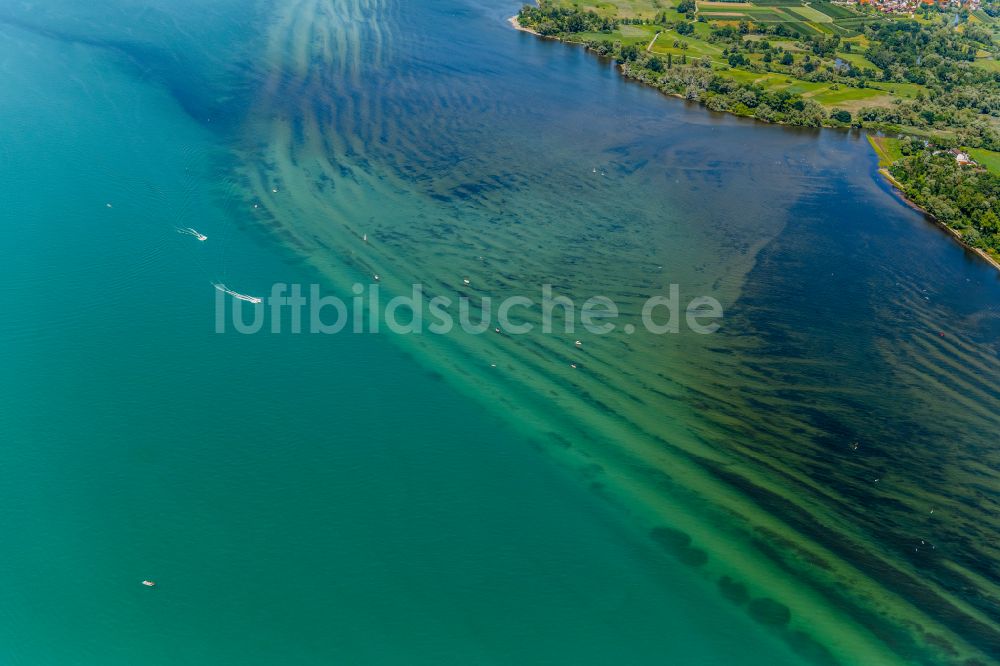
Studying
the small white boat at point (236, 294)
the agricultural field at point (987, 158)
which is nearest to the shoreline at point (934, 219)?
the agricultural field at point (987, 158)

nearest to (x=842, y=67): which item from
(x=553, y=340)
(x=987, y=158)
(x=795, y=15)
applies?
(x=795, y=15)

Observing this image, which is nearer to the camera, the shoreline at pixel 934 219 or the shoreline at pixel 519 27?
the shoreline at pixel 934 219

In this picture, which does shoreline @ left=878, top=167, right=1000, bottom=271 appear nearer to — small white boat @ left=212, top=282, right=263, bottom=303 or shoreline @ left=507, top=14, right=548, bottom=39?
shoreline @ left=507, top=14, right=548, bottom=39

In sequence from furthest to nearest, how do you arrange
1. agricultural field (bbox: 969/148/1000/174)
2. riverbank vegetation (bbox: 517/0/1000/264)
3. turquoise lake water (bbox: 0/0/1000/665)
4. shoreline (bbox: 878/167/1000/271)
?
agricultural field (bbox: 969/148/1000/174)
riverbank vegetation (bbox: 517/0/1000/264)
shoreline (bbox: 878/167/1000/271)
turquoise lake water (bbox: 0/0/1000/665)

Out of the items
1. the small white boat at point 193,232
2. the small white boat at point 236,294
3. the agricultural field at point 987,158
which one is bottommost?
the small white boat at point 236,294

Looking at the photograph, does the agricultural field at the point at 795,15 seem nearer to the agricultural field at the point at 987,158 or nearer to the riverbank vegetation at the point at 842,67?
the riverbank vegetation at the point at 842,67

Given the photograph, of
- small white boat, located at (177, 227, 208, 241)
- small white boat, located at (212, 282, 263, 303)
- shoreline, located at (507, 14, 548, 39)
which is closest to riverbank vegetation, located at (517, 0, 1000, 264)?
shoreline, located at (507, 14, 548, 39)

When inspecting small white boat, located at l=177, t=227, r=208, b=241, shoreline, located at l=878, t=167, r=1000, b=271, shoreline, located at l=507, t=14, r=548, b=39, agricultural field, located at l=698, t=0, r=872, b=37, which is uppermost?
agricultural field, located at l=698, t=0, r=872, b=37

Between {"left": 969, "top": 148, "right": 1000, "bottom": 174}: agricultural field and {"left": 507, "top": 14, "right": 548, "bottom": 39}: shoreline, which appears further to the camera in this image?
{"left": 507, "top": 14, "right": 548, "bottom": 39}: shoreline
